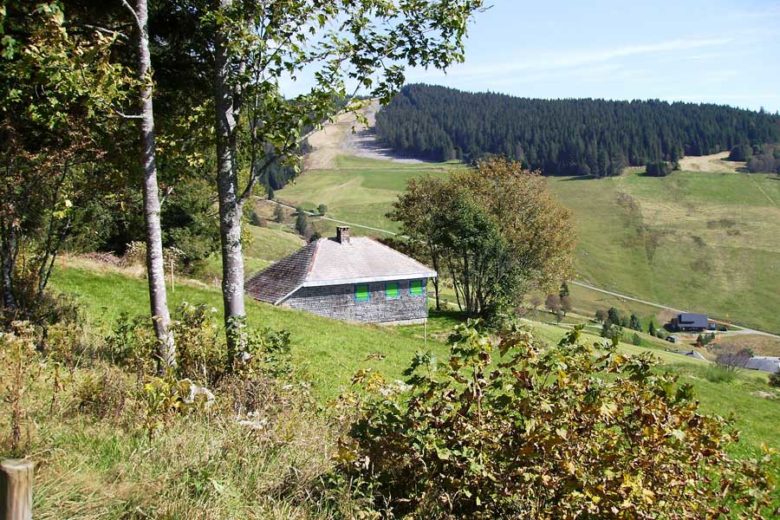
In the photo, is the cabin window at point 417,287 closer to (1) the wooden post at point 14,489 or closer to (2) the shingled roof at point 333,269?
(2) the shingled roof at point 333,269

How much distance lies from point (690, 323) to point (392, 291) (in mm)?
91694

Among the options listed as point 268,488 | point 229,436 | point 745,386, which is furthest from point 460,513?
point 745,386

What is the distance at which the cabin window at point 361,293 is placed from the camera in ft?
118

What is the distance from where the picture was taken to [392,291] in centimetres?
3744

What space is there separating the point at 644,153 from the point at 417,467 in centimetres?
21343

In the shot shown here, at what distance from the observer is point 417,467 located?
496 cm

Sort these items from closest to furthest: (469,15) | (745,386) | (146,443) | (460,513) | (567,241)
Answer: (460,513) < (146,443) < (469,15) < (745,386) < (567,241)

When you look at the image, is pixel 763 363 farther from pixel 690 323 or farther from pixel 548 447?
pixel 548 447

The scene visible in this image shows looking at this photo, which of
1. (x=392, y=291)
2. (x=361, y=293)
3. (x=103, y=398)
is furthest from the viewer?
(x=392, y=291)

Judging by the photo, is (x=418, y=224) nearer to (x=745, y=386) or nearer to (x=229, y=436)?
(x=745, y=386)

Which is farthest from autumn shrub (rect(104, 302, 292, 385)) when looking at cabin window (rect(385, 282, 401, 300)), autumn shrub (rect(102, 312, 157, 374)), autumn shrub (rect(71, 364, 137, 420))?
cabin window (rect(385, 282, 401, 300))

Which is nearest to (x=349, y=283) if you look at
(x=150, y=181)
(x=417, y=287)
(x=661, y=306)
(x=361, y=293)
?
(x=361, y=293)

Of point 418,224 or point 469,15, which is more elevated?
point 469,15

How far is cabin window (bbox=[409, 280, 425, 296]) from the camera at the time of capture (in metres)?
38.1
